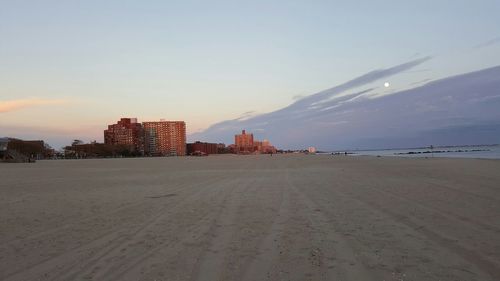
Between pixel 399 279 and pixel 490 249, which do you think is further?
pixel 490 249

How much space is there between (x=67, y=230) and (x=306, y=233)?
454 centimetres

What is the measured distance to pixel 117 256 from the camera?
6.29m

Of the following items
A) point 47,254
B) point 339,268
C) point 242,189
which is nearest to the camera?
point 339,268

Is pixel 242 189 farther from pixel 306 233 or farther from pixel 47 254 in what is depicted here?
pixel 47 254

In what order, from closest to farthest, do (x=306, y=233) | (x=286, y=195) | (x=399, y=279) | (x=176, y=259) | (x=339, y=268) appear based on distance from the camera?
(x=399, y=279)
(x=339, y=268)
(x=176, y=259)
(x=306, y=233)
(x=286, y=195)

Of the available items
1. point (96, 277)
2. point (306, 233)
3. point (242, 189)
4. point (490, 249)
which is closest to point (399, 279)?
point (490, 249)

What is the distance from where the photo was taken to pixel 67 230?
336 inches

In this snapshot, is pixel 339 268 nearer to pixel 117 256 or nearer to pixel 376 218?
pixel 117 256

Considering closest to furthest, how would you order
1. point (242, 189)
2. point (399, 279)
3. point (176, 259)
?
point (399, 279) < point (176, 259) < point (242, 189)

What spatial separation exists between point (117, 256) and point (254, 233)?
2.46m

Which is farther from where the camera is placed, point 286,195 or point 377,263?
point 286,195

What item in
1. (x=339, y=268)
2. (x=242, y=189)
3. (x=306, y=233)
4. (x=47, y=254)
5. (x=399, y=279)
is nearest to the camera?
(x=399, y=279)

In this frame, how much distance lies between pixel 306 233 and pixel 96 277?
12.1 feet

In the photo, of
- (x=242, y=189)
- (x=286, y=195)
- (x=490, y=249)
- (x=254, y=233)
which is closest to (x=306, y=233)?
(x=254, y=233)
